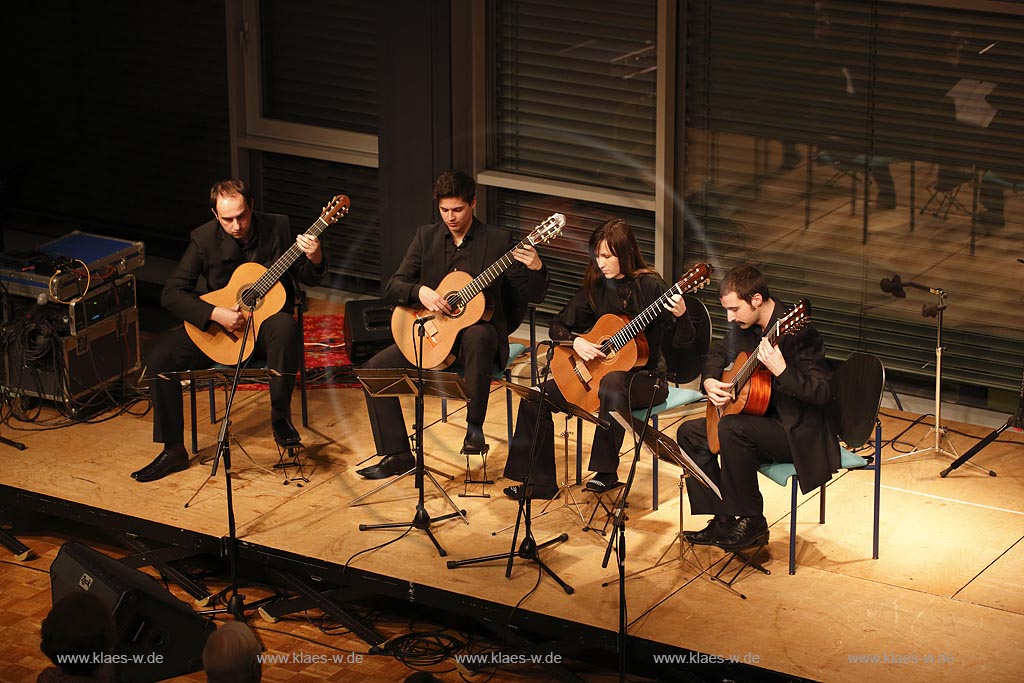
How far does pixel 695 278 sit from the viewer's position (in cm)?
542

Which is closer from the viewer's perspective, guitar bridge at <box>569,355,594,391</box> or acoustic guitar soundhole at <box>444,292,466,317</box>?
guitar bridge at <box>569,355,594,391</box>

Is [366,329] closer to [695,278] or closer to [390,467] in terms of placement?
[390,467]

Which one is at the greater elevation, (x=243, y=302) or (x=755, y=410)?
(x=243, y=302)

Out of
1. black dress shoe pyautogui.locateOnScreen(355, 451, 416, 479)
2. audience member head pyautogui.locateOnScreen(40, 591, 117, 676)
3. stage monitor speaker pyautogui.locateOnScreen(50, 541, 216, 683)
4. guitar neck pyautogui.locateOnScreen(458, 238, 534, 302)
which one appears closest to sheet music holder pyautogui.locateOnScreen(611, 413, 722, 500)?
Result: guitar neck pyautogui.locateOnScreen(458, 238, 534, 302)

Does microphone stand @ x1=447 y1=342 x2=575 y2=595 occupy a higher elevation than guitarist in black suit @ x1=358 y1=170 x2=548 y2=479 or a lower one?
lower

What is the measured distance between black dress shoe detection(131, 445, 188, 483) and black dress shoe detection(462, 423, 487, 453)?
126 centimetres

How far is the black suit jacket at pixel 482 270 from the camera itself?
20.2ft

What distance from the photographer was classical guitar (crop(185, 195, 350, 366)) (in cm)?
621

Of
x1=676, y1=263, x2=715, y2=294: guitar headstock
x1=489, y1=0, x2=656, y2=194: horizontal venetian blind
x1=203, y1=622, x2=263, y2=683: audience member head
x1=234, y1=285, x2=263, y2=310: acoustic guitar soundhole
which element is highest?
x1=489, y1=0, x2=656, y2=194: horizontal venetian blind

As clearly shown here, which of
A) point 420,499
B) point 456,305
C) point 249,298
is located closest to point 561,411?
point 420,499

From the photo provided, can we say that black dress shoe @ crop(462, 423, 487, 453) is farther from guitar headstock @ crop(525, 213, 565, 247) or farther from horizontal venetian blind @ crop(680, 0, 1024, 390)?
horizontal venetian blind @ crop(680, 0, 1024, 390)

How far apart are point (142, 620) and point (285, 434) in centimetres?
155

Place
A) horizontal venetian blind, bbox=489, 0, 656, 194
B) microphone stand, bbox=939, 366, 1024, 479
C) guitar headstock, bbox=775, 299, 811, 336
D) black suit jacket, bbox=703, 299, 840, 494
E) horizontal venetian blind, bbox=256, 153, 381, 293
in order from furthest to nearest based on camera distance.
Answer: horizontal venetian blind, bbox=256, 153, 381, 293 < horizontal venetian blind, bbox=489, 0, 656, 194 < microphone stand, bbox=939, 366, 1024, 479 < black suit jacket, bbox=703, 299, 840, 494 < guitar headstock, bbox=775, 299, 811, 336
